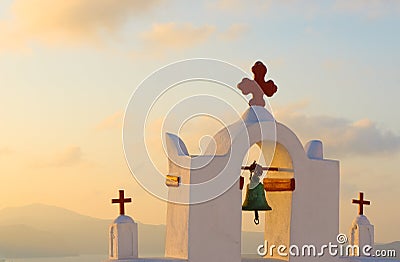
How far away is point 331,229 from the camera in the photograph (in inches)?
506

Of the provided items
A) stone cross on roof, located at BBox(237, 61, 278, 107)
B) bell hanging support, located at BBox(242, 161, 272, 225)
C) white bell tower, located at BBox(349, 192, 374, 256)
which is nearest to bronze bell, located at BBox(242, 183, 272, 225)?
bell hanging support, located at BBox(242, 161, 272, 225)

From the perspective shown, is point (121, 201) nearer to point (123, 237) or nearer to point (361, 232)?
point (123, 237)

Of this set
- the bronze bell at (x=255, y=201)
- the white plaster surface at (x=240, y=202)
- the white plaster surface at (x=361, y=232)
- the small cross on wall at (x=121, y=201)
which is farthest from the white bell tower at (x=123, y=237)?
the white plaster surface at (x=361, y=232)

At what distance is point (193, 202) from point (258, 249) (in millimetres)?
2228

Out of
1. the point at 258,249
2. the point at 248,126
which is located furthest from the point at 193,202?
the point at 258,249

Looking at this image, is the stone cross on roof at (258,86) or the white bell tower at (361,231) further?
the white bell tower at (361,231)

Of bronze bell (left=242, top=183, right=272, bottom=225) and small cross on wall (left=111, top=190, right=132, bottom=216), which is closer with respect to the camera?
small cross on wall (left=111, top=190, right=132, bottom=216)

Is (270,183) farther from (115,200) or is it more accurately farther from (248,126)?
(115,200)

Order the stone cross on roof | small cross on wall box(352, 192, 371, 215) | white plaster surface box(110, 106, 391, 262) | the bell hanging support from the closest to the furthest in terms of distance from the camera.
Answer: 1. white plaster surface box(110, 106, 391, 262)
2. the stone cross on roof
3. the bell hanging support
4. small cross on wall box(352, 192, 371, 215)

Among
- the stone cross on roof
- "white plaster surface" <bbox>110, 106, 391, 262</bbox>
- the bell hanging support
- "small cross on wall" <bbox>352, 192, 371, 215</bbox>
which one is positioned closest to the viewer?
"white plaster surface" <bbox>110, 106, 391, 262</bbox>

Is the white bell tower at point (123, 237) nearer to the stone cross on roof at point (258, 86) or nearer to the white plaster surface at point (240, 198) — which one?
the white plaster surface at point (240, 198)

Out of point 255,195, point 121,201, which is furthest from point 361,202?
point 121,201

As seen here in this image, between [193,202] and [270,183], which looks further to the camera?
[270,183]

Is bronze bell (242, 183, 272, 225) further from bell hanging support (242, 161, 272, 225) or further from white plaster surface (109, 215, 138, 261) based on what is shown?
white plaster surface (109, 215, 138, 261)
